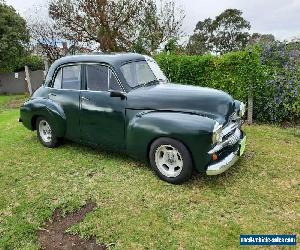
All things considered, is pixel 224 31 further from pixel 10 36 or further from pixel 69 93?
pixel 69 93

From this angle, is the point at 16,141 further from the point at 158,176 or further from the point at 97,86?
the point at 158,176

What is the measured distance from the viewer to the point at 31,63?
2745 centimetres

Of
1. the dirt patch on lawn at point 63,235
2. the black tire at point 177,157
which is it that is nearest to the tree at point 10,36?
the black tire at point 177,157

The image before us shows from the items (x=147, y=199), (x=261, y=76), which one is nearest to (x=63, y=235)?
(x=147, y=199)

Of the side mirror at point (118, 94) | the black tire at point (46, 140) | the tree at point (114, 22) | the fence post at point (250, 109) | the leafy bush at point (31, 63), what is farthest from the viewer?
the leafy bush at point (31, 63)

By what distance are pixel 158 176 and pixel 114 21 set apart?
1648 centimetres

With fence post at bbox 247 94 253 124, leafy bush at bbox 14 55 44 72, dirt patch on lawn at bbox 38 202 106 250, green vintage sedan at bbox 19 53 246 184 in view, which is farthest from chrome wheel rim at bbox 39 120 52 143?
leafy bush at bbox 14 55 44 72

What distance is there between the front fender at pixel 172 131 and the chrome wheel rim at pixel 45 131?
243 centimetres

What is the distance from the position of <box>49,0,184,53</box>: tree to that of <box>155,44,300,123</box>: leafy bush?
10777 mm

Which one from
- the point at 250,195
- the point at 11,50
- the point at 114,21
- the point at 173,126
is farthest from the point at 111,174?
the point at 11,50

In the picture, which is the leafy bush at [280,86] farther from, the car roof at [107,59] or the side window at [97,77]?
the side window at [97,77]

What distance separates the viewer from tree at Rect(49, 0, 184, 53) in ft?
66.4

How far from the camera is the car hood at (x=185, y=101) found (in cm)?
544

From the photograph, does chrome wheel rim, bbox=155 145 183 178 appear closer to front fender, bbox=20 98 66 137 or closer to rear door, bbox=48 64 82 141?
rear door, bbox=48 64 82 141
